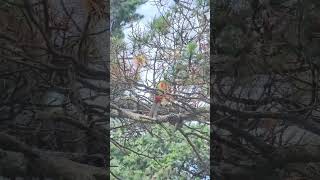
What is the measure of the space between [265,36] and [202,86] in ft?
1.27

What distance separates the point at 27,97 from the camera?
2.64 metres

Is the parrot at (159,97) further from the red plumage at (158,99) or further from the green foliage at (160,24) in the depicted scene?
the green foliage at (160,24)

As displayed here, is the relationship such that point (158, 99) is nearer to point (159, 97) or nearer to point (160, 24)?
point (159, 97)

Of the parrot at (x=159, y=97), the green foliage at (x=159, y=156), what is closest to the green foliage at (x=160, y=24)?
the parrot at (x=159, y=97)

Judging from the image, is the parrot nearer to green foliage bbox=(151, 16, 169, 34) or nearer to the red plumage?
the red plumage

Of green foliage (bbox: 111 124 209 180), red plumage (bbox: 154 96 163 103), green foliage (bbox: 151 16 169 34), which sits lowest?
green foliage (bbox: 111 124 209 180)

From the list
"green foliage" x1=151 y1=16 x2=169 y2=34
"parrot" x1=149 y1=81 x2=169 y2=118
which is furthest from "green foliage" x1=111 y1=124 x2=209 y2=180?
"green foliage" x1=151 y1=16 x2=169 y2=34

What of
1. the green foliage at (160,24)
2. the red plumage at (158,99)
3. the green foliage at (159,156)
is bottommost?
the green foliage at (159,156)

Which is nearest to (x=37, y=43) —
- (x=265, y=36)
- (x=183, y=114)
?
(x=183, y=114)

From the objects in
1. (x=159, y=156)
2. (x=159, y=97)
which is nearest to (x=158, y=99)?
(x=159, y=97)

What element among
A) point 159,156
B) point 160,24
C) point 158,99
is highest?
point 160,24

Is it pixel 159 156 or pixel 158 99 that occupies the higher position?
pixel 158 99

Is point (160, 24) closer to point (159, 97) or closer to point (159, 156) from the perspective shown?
point (159, 97)

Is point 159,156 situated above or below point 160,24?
below
